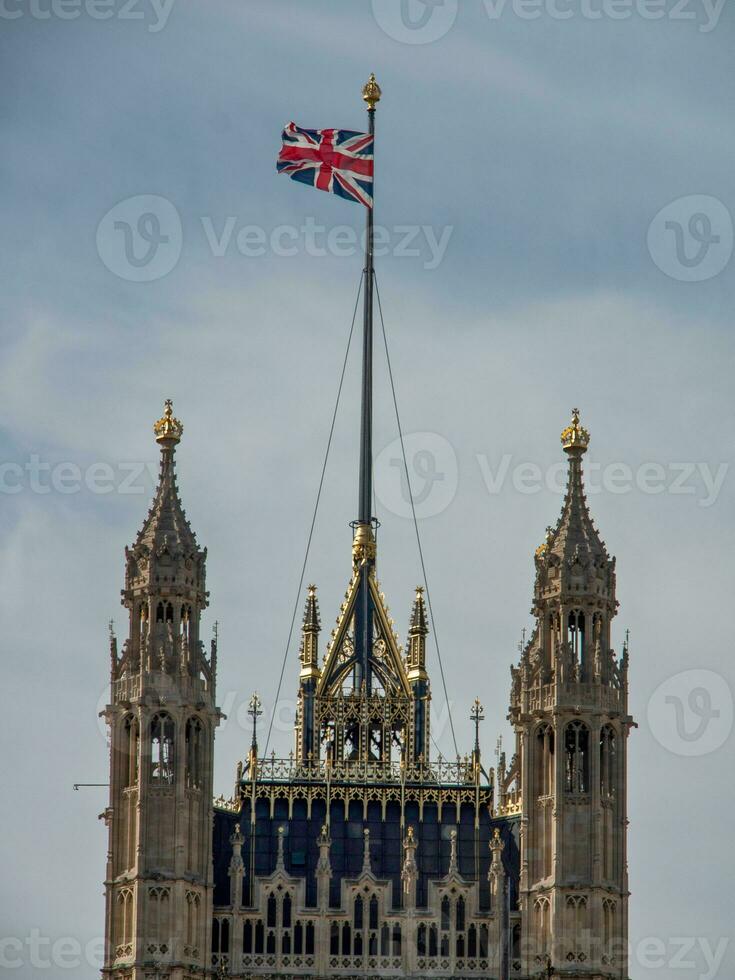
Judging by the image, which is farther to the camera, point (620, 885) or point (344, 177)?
point (344, 177)

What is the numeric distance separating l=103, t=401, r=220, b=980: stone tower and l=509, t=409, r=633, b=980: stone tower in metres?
11.4

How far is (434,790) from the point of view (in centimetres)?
13988

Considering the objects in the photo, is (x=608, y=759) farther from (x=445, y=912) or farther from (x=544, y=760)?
(x=445, y=912)

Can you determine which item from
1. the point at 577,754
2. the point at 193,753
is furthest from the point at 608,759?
the point at 193,753

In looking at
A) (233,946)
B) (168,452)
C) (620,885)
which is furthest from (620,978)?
(168,452)

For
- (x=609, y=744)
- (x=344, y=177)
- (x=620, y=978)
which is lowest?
(x=620, y=978)

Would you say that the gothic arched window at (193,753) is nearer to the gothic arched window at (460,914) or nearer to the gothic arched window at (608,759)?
the gothic arched window at (460,914)

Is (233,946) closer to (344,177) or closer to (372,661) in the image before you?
(372,661)

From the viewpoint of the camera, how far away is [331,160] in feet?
484

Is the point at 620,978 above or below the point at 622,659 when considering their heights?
below

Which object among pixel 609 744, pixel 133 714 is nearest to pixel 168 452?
pixel 133 714

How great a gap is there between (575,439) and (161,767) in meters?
20.0

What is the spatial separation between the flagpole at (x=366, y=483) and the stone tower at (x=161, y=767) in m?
6.82

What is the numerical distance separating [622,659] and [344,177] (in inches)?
879
